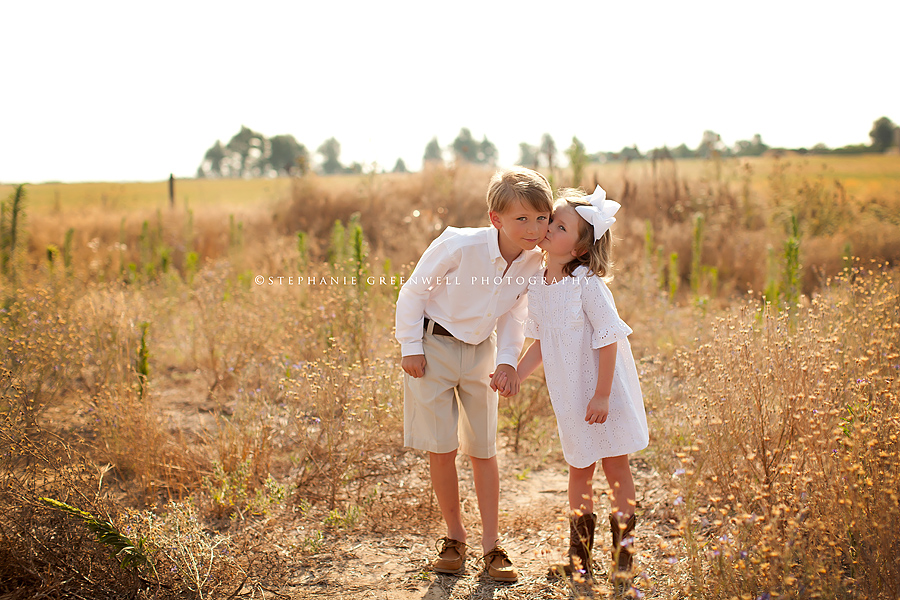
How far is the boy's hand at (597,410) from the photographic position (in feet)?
7.64

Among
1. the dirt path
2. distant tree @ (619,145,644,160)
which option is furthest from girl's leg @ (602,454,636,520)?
distant tree @ (619,145,644,160)

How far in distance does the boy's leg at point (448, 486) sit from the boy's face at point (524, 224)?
0.95m

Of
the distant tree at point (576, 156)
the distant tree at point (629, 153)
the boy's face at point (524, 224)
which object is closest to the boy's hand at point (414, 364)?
the boy's face at point (524, 224)

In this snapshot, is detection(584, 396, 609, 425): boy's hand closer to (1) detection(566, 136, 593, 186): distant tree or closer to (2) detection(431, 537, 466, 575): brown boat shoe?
(2) detection(431, 537, 466, 575): brown boat shoe

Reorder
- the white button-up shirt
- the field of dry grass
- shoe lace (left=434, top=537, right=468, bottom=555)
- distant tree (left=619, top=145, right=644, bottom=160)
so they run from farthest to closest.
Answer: distant tree (left=619, top=145, right=644, bottom=160)
shoe lace (left=434, top=537, right=468, bottom=555)
the white button-up shirt
the field of dry grass

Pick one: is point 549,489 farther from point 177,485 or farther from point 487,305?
point 177,485

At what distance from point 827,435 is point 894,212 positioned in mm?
10321

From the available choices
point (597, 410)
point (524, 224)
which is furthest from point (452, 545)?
point (524, 224)

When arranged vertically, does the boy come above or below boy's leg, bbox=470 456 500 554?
above

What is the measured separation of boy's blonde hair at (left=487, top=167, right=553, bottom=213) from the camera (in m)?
2.37

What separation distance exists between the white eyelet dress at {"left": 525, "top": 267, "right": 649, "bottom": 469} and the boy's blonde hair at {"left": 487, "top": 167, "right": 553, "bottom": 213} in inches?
12.6

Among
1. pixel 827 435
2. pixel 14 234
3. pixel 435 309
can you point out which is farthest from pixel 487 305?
pixel 14 234

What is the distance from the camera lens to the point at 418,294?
2.60 meters

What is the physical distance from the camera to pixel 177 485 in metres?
3.36
